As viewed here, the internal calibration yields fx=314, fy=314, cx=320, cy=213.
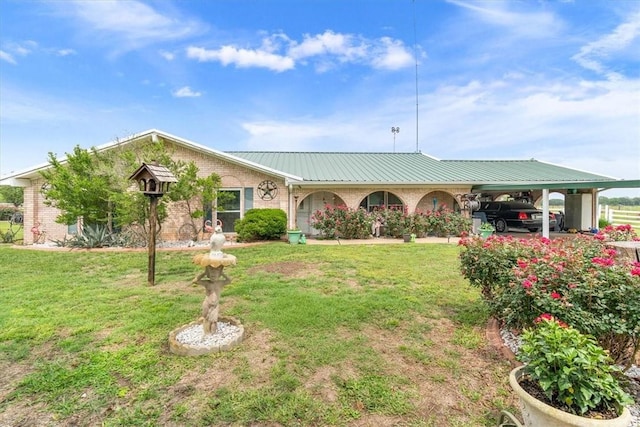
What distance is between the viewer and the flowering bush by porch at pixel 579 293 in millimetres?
2752

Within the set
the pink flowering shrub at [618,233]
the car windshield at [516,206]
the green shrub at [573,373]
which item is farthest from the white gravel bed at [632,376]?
the car windshield at [516,206]

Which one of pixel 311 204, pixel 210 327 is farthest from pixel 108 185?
pixel 210 327

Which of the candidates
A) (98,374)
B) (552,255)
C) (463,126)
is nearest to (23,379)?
(98,374)

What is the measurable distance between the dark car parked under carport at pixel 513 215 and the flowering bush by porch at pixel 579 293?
1224cm

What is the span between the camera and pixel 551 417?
1.91 meters

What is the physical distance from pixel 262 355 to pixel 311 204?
11662 millimetres

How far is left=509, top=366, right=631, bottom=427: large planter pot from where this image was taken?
71.1 inches

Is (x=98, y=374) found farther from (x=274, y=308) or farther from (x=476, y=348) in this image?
(x=476, y=348)

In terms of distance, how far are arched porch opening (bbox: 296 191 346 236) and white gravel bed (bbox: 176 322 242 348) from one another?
10.7 metres

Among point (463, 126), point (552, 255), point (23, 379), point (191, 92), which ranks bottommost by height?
point (23, 379)

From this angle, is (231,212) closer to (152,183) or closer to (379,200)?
(152,183)

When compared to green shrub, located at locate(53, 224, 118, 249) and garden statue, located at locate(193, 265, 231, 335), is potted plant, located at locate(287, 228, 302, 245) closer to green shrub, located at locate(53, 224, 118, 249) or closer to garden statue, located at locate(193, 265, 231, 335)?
green shrub, located at locate(53, 224, 118, 249)

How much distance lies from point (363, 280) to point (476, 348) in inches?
120

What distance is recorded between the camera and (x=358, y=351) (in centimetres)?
367
